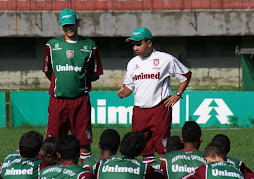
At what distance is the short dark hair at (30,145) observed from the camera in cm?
681

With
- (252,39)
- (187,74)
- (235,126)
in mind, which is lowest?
(235,126)

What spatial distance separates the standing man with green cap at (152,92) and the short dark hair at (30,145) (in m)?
2.11

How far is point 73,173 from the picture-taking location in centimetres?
615

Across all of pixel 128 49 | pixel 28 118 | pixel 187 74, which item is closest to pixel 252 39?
pixel 128 49

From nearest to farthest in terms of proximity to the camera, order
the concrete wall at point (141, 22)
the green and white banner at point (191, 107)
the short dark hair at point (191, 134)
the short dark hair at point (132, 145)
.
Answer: the short dark hair at point (132, 145)
the short dark hair at point (191, 134)
the green and white banner at point (191, 107)
the concrete wall at point (141, 22)

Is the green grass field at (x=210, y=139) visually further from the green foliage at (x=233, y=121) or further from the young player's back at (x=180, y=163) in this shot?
the young player's back at (x=180, y=163)

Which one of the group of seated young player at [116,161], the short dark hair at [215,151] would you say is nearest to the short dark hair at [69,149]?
the group of seated young player at [116,161]

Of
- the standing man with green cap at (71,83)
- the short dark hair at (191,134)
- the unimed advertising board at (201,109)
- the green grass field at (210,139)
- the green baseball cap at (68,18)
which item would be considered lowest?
the green grass field at (210,139)

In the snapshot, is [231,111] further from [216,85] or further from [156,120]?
[216,85]

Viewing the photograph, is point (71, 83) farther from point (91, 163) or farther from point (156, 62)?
point (91, 163)

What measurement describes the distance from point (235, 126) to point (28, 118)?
693 cm

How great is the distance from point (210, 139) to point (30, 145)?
31.8 ft

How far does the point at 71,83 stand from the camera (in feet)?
28.3

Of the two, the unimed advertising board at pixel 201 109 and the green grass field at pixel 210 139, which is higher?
the unimed advertising board at pixel 201 109
